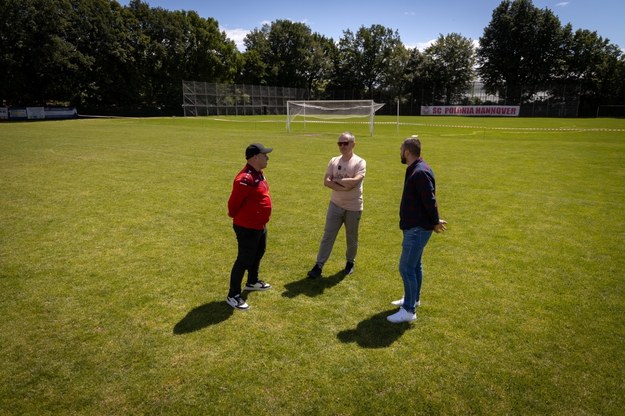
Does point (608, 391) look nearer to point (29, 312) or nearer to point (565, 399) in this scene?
point (565, 399)

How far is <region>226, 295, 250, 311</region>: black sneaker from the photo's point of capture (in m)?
5.09

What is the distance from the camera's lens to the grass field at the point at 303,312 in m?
3.63

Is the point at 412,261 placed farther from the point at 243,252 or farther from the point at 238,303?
the point at 238,303

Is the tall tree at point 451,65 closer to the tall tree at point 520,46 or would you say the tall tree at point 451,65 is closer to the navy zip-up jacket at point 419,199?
the tall tree at point 520,46

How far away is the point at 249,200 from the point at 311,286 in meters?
1.72

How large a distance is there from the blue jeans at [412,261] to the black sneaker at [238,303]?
2047mm

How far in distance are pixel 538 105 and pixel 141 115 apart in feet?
193

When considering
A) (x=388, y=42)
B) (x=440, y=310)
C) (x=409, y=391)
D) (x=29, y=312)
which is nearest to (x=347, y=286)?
(x=440, y=310)

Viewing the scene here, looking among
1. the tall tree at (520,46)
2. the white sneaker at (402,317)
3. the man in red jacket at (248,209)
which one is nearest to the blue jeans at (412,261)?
the white sneaker at (402,317)

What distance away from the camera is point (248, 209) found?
487 cm

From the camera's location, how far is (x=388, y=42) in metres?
87.2

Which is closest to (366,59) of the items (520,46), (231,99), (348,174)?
(520,46)

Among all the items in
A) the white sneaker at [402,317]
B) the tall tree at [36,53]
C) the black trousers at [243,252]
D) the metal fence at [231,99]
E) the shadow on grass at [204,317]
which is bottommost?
the shadow on grass at [204,317]

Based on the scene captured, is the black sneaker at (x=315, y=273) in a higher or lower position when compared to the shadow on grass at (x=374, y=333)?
higher
